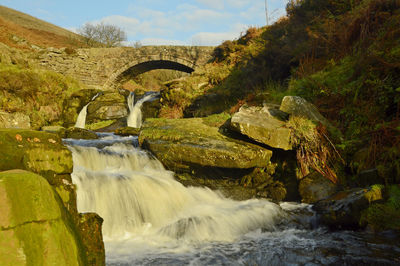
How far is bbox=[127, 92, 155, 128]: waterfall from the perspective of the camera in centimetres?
1427

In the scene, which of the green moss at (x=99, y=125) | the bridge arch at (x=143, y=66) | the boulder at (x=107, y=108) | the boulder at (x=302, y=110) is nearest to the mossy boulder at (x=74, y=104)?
the boulder at (x=107, y=108)

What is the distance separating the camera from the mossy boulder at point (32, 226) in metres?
1.46

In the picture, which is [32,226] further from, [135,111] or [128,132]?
[135,111]

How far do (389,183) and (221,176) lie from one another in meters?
3.01

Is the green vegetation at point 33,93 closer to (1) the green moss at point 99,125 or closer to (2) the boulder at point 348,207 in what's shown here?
(1) the green moss at point 99,125

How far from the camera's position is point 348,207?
402cm

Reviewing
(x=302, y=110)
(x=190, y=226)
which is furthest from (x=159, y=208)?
(x=302, y=110)

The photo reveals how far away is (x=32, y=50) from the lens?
21.4 metres

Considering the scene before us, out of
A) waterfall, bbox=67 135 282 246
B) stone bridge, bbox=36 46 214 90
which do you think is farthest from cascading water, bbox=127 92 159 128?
waterfall, bbox=67 135 282 246

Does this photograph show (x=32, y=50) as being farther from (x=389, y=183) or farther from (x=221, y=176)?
(x=389, y=183)

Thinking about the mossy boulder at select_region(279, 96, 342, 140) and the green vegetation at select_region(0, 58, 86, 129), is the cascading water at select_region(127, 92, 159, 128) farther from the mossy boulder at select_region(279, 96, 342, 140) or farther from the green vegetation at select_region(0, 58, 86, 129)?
the mossy boulder at select_region(279, 96, 342, 140)

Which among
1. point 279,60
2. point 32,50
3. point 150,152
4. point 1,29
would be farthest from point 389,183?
point 1,29

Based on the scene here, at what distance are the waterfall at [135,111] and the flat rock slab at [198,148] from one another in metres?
7.87

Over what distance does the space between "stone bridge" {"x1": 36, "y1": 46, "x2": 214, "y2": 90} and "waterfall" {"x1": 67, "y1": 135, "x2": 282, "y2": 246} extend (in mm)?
17164
